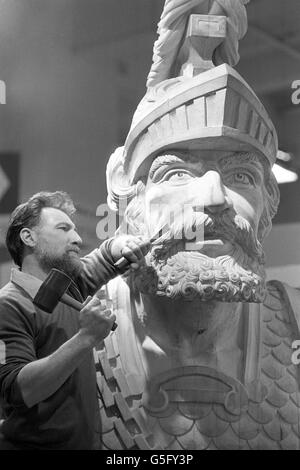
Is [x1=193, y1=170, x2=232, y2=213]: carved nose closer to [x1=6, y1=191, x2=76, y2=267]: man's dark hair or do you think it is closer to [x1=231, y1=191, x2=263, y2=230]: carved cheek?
[x1=231, y1=191, x2=263, y2=230]: carved cheek

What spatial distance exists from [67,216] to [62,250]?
9 cm

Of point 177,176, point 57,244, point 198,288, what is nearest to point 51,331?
point 57,244

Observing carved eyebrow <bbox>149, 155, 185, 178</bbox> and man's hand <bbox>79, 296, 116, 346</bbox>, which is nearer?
man's hand <bbox>79, 296, 116, 346</bbox>

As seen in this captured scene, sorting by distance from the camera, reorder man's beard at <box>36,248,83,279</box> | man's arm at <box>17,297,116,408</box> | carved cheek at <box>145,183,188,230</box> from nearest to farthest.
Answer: man's arm at <box>17,297,116,408</box>
man's beard at <box>36,248,83,279</box>
carved cheek at <box>145,183,188,230</box>

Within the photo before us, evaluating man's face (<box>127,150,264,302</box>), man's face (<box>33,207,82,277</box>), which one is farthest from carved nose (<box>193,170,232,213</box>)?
man's face (<box>33,207,82,277</box>)

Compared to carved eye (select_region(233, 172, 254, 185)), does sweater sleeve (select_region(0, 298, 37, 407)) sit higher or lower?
lower

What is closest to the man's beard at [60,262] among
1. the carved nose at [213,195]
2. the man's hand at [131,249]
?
the man's hand at [131,249]

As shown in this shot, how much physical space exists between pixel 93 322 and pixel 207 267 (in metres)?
0.33

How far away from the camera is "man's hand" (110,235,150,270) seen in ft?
8.89

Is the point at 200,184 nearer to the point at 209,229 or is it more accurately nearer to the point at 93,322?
the point at 209,229

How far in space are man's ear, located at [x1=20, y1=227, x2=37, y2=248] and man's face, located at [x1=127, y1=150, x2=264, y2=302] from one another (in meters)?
0.28

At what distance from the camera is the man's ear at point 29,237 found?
2.67 meters

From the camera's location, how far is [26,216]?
2693mm

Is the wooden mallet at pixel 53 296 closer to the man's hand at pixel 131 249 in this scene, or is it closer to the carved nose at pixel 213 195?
the man's hand at pixel 131 249
